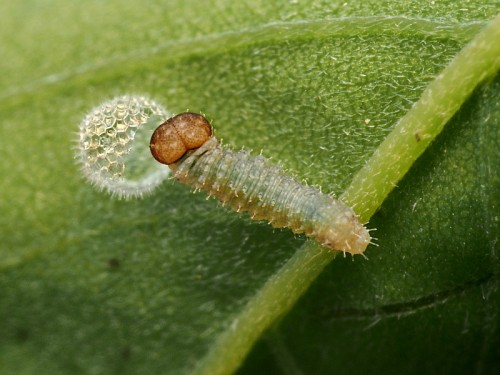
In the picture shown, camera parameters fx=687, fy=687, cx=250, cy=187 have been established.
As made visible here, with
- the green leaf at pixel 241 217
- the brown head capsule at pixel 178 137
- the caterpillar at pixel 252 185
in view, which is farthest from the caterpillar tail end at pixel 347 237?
the brown head capsule at pixel 178 137

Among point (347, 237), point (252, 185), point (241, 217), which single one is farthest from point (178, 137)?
point (347, 237)

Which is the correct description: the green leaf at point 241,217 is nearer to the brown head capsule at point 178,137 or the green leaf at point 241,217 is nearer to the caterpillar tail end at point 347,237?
the caterpillar tail end at point 347,237

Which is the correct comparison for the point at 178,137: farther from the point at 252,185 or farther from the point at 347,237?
the point at 347,237

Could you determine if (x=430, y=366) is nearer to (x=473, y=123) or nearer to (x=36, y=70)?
(x=473, y=123)

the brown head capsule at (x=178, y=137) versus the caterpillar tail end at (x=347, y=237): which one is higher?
the brown head capsule at (x=178, y=137)

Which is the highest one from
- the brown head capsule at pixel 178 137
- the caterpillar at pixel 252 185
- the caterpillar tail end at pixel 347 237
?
the brown head capsule at pixel 178 137

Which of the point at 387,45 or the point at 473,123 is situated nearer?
the point at 473,123

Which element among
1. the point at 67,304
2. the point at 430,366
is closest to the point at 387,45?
the point at 430,366
